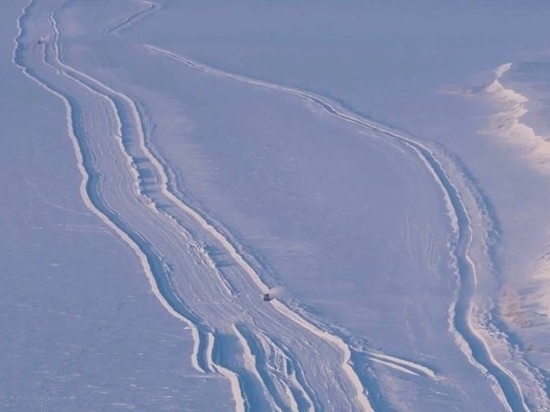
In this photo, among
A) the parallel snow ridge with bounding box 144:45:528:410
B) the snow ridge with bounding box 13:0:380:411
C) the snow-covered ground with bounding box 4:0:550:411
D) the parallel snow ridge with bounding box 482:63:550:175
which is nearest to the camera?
Answer: the snow ridge with bounding box 13:0:380:411

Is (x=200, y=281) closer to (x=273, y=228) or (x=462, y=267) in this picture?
(x=273, y=228)

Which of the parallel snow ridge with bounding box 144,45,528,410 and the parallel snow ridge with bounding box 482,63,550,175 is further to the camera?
the parallel snow ridge with bounding box 482,63,550,175

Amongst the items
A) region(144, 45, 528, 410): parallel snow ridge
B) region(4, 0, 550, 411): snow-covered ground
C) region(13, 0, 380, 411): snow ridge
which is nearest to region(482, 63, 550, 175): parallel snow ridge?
region(4, 0, 550, 411): snow-covered ground

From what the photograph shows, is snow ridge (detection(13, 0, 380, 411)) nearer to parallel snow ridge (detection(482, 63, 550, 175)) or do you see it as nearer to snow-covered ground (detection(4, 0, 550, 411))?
snow-covered ground (detection(4, 0, 550, 411))

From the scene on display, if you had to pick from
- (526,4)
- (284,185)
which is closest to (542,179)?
(284,185)

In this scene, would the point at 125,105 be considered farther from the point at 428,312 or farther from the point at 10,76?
the point at 428,312

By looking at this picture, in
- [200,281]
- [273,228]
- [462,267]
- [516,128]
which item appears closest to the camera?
[200,281]

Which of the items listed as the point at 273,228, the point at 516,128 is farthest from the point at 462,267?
the point at 516,128
